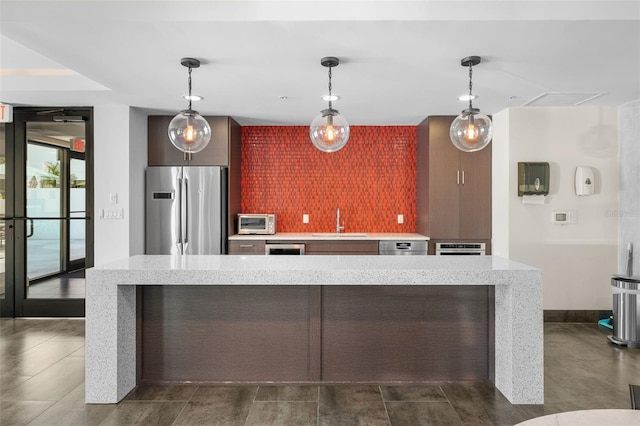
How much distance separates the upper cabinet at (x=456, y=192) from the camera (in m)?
5.48

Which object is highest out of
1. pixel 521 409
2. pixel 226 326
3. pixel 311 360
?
pixel 226 326

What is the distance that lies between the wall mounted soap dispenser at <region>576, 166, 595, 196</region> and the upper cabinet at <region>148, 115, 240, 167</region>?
4.01 metres

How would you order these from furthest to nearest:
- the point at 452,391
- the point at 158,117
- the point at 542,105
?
the point at 158,117 < the point at 542,105 < the point at 452,391

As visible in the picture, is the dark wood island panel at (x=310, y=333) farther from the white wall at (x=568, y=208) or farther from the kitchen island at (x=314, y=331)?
the white wall at (x=568, y=208)

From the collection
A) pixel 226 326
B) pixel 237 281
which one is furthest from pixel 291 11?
pixel 226 326

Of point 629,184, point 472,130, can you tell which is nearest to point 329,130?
point 472,130

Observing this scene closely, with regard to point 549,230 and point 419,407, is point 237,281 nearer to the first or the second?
point 419,407

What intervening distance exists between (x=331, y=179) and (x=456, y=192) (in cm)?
168

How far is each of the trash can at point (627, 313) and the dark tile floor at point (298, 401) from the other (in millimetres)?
449

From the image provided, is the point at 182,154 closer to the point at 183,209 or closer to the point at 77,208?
the point at 183,209

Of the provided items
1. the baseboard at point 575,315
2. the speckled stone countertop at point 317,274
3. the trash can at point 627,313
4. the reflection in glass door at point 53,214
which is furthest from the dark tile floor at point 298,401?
the reflection in glass door at point 53,214

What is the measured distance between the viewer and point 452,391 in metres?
3.12

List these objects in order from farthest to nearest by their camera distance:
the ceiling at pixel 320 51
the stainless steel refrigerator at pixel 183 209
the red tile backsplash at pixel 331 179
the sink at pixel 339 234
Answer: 1. the red tile backsplash at pixel 331 179
2. the sink at pixel 339 234
3. the stainless steel refrigerator at pixel 183 209
4. the ceiling at pixel 320 51

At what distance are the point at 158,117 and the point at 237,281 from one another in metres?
3.43
